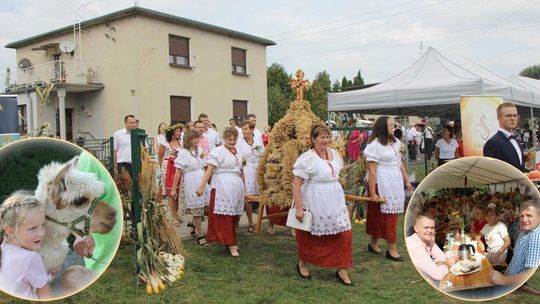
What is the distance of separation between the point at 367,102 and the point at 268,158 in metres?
5.65

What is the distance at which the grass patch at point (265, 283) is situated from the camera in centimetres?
460

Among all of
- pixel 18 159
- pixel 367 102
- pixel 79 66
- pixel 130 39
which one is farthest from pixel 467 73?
pixel 79 66

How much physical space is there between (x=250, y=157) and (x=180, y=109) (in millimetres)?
15880

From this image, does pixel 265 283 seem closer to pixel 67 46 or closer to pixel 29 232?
pixel 29 232

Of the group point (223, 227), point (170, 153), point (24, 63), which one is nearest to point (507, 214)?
point (223, 227)

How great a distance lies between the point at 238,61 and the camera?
2628 cm

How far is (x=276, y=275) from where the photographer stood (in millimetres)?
5438

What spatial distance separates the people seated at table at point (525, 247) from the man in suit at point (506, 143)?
0.98 metres

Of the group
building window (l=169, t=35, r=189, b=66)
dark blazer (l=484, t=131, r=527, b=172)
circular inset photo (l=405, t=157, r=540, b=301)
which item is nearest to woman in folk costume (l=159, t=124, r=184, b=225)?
dark blazer (l=484, t=131, r=527, b=172)

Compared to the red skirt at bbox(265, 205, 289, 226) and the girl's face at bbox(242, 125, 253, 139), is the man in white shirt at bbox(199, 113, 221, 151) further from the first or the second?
the red skirt at bbox(265, 205, 289, 226)

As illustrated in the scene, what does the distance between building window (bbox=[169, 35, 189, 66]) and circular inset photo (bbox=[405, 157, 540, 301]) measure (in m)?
20.3

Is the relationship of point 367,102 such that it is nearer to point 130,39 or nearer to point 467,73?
point 467,73

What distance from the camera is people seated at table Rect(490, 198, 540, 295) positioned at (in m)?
3.56

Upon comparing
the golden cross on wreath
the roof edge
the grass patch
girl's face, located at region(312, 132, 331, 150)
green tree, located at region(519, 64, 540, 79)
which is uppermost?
green tree, located at region(519, 64, 540, 79)
